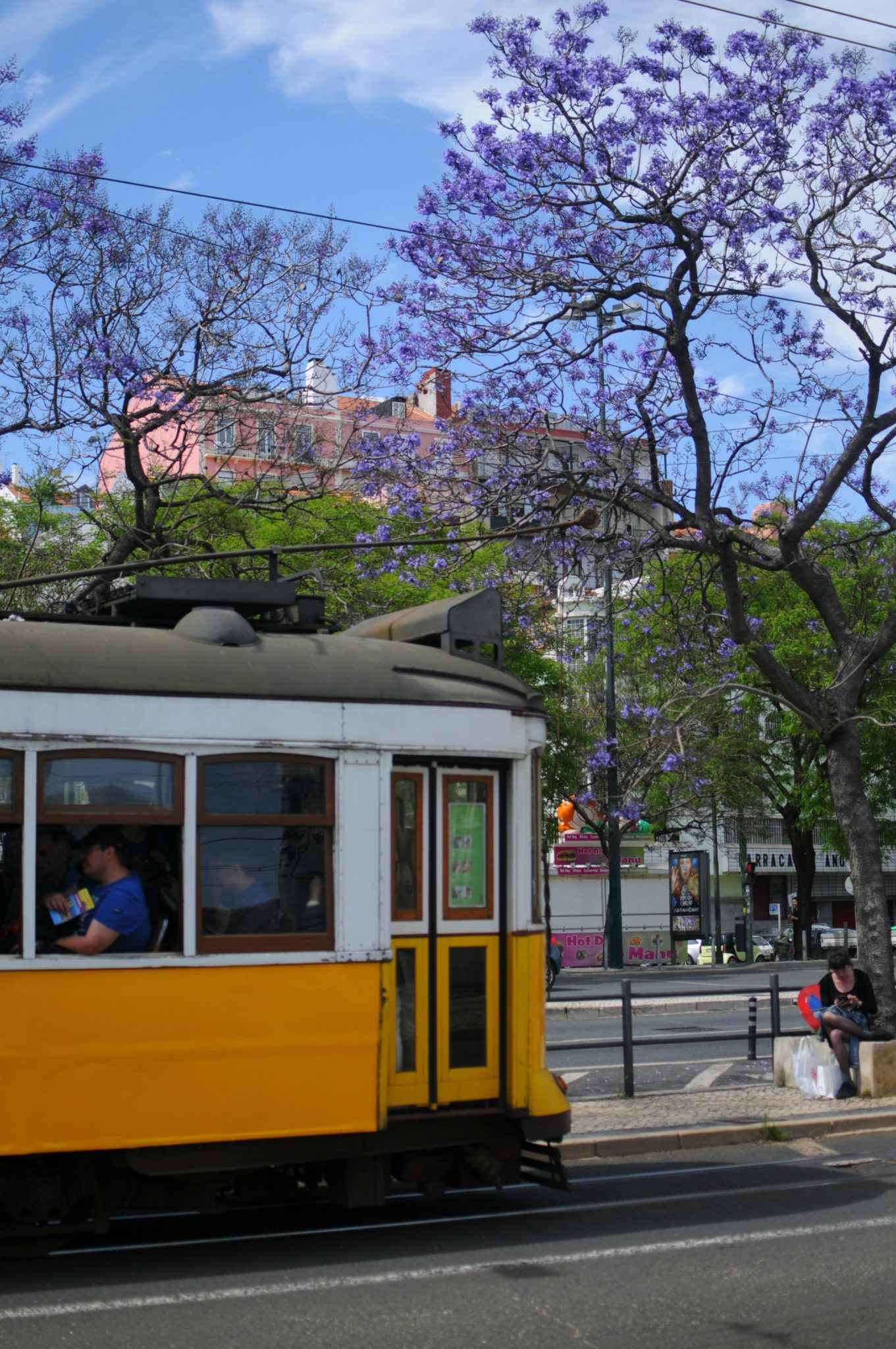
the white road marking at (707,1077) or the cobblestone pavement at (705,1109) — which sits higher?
the cobblestone pavement at (705,1109)

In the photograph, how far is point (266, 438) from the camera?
19703 millimetres

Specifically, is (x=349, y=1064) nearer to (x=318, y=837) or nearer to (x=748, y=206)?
(x=318, y=837)

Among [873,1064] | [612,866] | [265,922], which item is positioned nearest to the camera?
[265,922]

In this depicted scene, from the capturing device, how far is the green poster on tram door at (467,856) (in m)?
7.90

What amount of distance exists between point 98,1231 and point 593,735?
34201mm

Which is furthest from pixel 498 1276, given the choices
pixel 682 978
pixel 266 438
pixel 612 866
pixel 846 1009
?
pixel 612 866

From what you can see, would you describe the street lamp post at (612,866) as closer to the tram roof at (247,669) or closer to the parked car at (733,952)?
the parked car at (733,952)

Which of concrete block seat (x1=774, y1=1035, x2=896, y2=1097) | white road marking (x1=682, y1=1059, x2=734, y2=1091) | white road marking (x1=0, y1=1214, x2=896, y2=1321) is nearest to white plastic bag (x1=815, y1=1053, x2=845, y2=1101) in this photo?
concrete block seat (x1=774, y1=1035, x2=896, y2=1097)

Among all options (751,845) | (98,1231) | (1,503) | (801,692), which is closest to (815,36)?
(801,692)

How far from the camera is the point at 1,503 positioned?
28.5m

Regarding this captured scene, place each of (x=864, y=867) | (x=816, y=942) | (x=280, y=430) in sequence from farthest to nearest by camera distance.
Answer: (x=816, y=942)
(x=280, y=430)
(x=864, y=867)

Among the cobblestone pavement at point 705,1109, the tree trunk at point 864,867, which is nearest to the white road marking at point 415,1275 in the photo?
the cobblestone pavement at point 705,1109

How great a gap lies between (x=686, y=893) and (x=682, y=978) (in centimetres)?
1033

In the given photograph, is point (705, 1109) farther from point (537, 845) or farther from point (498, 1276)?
point (498, 1276)
